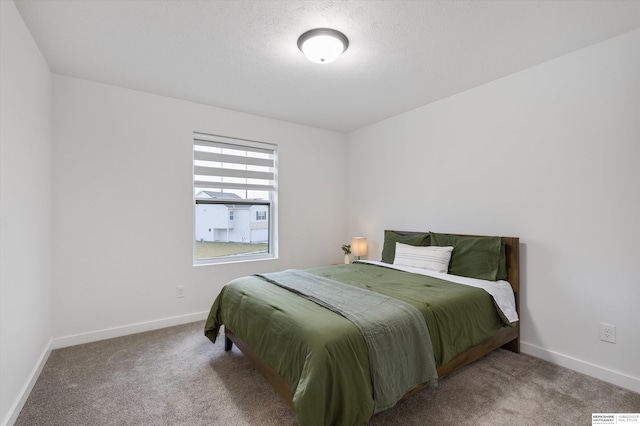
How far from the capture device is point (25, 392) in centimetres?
193

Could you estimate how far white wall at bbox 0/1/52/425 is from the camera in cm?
166

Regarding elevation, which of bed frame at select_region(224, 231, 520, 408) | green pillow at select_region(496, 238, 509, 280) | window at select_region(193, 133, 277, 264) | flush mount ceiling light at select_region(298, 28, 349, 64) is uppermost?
flush mount ceiling light at select_region(298, 28, 349, 64)

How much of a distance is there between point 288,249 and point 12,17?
3203 mm

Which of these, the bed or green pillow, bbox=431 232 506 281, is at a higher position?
green pillow, bbox=431 232 506 281

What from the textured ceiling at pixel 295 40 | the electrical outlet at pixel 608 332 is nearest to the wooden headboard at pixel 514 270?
the electrical outlet at pixel 608 332

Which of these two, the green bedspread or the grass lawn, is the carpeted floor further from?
the grass lawn

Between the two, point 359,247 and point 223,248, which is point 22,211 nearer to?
point 223,248

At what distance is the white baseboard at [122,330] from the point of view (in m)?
2.69

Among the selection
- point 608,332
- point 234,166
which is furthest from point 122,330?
point 608,332

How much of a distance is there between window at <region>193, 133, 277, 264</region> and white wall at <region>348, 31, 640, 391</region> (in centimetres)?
217

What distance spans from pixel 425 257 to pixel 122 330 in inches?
124

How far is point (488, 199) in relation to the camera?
288cm

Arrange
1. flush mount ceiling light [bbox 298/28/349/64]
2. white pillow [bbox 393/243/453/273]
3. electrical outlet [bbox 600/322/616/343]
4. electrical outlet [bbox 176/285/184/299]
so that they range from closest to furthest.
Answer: flush mount ceiling light [bbox 298/28/349/64] < electrical outlet [bbox 600/322/616/343] < white pillow [bbox 393/243/453/273] < electrical outlet [bbox 176/285/184/299]

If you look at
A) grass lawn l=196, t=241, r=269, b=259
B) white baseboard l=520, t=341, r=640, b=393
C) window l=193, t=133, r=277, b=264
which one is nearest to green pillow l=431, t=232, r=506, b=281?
white baseboard l=520, t=341, r=640, b=393
